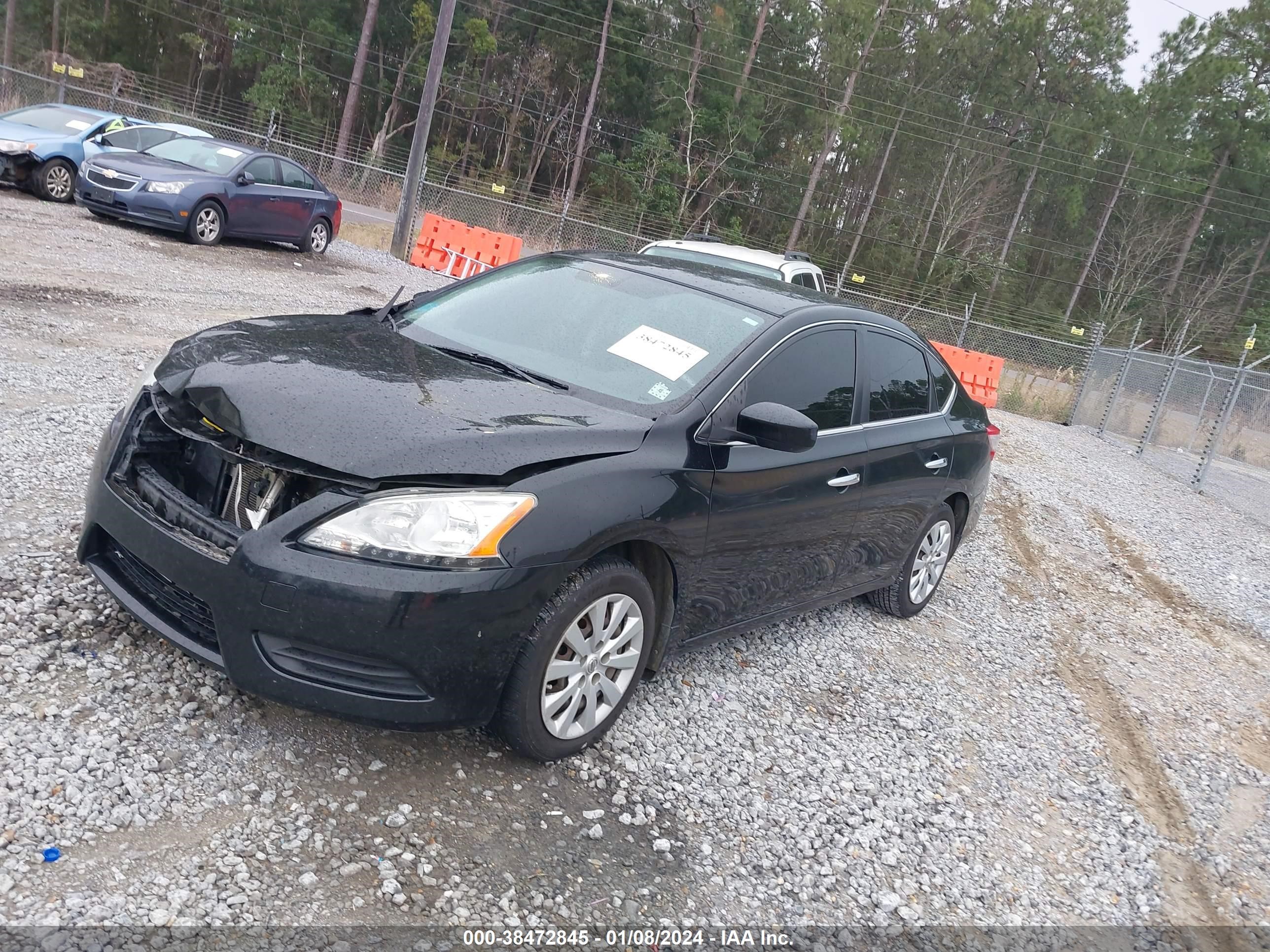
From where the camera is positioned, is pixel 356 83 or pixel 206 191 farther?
pixel 356 83

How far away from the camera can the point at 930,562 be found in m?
6.00

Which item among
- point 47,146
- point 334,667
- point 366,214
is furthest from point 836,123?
point 334,667

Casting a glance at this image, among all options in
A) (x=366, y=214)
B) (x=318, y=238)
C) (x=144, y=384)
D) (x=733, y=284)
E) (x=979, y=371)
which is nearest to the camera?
(x=144, y=384)

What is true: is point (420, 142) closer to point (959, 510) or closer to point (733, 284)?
point (959, 510)

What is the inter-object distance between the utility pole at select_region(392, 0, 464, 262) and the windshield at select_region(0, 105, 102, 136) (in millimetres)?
5275

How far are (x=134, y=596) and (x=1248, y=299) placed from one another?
5478 cm

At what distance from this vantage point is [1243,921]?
3689 mm

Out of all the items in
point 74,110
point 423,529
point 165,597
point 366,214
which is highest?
point 74,110

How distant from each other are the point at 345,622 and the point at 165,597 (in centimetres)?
72

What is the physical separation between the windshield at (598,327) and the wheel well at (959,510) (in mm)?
2332

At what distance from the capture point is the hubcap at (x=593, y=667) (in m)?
3.34

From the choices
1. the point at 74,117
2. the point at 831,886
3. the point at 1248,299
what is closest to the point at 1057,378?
the point at 74,117

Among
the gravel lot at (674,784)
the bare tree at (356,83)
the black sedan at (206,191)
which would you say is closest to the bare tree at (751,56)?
the bare tree at (356,83)

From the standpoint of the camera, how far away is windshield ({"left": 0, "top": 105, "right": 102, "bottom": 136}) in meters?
15.4
